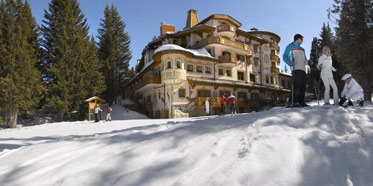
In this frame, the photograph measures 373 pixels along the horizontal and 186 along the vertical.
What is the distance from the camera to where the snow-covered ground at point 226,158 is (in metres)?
2.05

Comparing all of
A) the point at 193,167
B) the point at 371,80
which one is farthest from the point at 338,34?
the point at 193,167

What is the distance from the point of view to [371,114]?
12.0 feet

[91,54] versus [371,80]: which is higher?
[91,54]

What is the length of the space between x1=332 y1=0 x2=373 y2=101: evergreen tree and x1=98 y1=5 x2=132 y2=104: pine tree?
27465 millimetres

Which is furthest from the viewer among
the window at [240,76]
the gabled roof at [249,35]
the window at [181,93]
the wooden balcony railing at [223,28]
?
the gabled roof at [249,35]

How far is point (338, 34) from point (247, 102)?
1176cm

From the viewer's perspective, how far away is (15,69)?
56.1 feet

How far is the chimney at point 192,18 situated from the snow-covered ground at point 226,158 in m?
28.7

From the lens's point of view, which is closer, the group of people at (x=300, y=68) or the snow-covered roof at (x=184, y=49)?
the group of people at (x=300, y=68)

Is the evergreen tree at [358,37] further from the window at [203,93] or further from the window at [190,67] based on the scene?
the window at [190,67]

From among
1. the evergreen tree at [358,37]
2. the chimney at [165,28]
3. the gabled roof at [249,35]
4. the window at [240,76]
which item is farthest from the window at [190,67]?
the evergreen tree at [358,37]

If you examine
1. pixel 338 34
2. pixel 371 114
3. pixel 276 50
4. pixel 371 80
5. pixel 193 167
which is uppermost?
pixel 276 50

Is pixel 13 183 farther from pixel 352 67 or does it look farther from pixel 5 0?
pixel 5 0

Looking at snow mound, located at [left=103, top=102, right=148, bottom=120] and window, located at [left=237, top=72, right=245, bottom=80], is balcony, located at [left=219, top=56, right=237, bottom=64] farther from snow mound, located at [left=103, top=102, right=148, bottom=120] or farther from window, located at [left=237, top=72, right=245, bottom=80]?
snow mound, located at [left=103, top=102, right=148, bottom=120]
